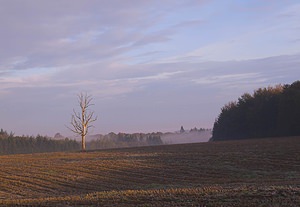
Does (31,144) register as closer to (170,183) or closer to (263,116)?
(263,116)

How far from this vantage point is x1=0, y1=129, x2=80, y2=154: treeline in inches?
4550

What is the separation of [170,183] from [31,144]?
10230 centimetres

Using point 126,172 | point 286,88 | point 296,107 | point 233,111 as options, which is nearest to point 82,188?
point 126,172

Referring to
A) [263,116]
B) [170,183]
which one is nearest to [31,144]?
[263,116]

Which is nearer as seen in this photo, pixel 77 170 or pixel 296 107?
pixel 77 170

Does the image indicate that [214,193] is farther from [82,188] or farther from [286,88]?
[286,88]

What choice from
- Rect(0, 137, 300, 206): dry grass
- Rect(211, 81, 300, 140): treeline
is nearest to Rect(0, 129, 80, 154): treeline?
Rect(211, 81, 300, 140): treeline

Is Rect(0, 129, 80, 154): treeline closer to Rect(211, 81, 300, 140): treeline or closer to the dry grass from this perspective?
Rect(211, 81, 300, 140): treeline

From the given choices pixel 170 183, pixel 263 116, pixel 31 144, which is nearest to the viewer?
pixel 170 183

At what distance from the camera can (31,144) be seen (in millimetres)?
120000

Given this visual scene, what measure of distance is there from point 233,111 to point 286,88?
45.5ft

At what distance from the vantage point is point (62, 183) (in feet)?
80.9

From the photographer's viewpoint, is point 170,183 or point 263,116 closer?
point 170,183

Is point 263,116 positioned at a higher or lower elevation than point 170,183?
higher
